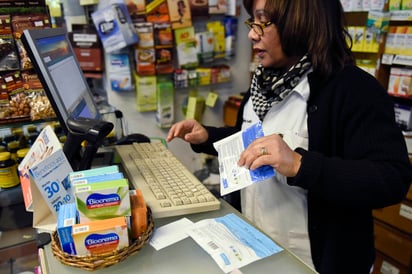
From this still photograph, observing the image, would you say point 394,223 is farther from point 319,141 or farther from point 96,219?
point 96,219

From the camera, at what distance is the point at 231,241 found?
78 centimetres

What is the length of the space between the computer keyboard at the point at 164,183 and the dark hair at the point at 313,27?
0.49 meters

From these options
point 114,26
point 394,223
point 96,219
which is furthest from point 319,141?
point 114,26

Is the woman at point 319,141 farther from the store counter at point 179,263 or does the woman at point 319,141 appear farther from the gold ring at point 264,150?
the store counter at point 179,263

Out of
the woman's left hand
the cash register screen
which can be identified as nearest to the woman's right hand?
the cash register screen

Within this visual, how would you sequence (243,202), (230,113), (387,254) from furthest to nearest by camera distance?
(230,113)
(387,254)
(243,202)

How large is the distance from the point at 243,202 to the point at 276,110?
1.22 ft

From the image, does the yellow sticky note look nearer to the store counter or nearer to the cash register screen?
the cash register screen

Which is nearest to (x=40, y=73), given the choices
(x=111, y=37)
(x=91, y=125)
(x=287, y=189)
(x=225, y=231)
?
(x=91, y=125)

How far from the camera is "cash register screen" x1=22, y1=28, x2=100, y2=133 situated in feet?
2.84

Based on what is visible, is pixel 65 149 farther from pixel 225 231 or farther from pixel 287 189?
pixel 287 189

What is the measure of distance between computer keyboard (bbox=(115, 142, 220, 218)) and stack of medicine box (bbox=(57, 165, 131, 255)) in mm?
171

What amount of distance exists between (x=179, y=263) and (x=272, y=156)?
0.31 meters

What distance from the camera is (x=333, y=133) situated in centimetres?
96
